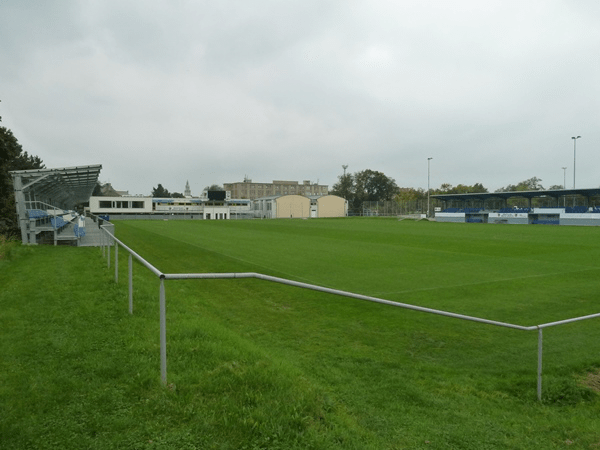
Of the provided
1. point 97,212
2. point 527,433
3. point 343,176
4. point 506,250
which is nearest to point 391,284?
point 527,433

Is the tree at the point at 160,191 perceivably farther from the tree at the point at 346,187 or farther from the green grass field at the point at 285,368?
the green grass field at the point at 285,368

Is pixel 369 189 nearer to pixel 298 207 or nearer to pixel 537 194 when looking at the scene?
pixel 298 207

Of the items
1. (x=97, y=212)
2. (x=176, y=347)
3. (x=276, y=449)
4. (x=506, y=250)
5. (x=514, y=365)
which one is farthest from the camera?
(x=97, y=212)

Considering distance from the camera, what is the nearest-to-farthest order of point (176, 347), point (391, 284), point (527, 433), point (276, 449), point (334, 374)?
1. point (276, 449)
2. point (527, 433)
3. point (176, 347)
4. point (334, 374)
5. point (391, 284)

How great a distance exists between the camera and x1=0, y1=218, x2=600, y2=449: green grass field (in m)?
3.63

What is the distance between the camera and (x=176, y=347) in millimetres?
5395

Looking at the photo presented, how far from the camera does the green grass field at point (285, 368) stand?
3.63 metres

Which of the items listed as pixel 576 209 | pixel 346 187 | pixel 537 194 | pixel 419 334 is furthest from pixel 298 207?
pixel 419 334

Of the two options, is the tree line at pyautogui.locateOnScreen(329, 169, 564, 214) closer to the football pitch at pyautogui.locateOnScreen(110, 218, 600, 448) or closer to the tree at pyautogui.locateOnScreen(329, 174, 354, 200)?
the tree at pyautogui.locateOnScreen(329, 174, 354, 200)

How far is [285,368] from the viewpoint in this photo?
5.08 meters

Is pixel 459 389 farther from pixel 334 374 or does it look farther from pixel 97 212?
pixel 97 212

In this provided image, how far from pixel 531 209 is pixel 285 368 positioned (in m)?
69.2

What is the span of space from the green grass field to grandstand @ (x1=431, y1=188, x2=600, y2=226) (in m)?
55.2

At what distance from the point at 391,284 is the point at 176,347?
894 centimetres
